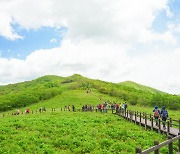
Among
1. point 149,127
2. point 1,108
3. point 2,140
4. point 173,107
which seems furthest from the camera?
point 1,108

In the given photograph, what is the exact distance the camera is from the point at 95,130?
34.1 meters

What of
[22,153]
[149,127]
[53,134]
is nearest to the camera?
[22,153]

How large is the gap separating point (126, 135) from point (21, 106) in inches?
3981

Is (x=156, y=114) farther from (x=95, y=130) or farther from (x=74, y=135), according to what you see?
(x=74, y=135)

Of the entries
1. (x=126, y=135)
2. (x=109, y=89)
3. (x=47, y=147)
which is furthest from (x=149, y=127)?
(x=109, y=89)

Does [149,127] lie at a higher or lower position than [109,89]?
lower

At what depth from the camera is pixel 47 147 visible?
88.7 feet

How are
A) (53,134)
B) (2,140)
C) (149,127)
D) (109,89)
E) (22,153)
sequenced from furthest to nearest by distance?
(109,89)
(149,127)
(53,134)
(2,140)
(22,153)

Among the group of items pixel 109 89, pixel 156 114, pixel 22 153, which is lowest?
pixel 22 153

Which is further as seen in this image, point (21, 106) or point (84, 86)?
point (84, 86)

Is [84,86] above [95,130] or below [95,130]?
above

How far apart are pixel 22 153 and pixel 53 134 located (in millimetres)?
7335

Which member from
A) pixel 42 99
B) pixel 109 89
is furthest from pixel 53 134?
pixel 109 89

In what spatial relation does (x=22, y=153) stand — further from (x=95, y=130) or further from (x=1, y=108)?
(x=1, y=108)
